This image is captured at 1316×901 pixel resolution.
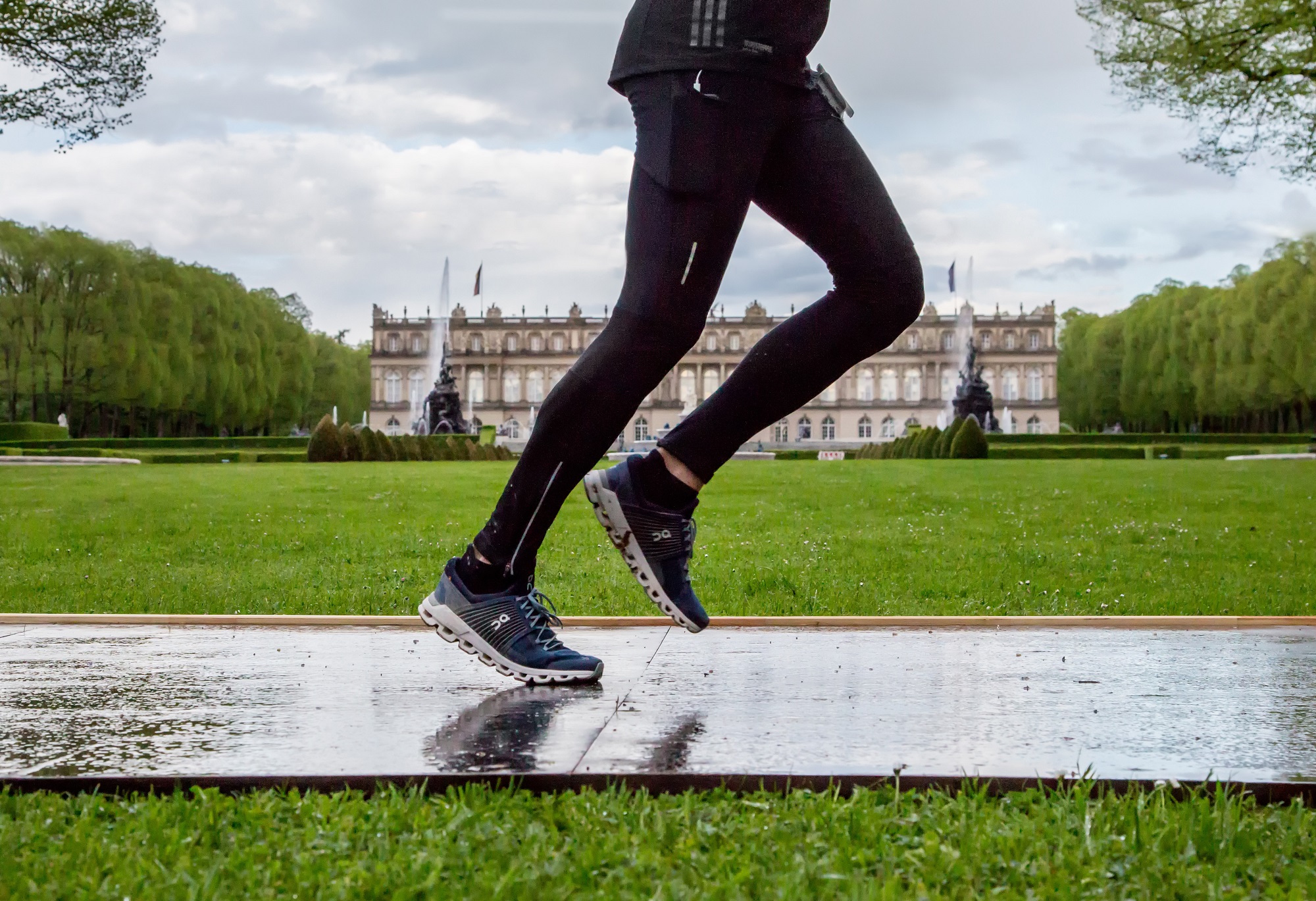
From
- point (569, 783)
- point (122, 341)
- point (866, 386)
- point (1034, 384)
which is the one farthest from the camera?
point (866, 386)

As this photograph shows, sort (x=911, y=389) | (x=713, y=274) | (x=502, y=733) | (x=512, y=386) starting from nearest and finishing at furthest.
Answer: (x=502, y=733) → (x=713, y=274) → (x=911, y=389) → (x=512, y=386)

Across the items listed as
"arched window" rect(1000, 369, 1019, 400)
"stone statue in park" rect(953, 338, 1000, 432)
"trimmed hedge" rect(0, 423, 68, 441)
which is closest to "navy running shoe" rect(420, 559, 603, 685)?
"trimmed hedge" rect(0, 423, 68, 441)

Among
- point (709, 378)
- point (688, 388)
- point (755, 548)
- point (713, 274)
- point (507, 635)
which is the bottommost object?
point (755, 548)

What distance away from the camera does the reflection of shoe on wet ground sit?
1.77 m

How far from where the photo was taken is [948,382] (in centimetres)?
9188

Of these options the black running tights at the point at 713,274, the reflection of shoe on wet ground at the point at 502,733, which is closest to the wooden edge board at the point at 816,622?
the black running tights at the point at 713,274

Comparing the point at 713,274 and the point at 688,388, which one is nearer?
the point at 713,274

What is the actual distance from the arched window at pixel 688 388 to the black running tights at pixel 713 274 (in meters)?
88.5

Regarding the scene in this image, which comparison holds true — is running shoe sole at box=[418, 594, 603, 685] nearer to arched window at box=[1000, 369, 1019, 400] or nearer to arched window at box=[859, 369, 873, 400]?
arched window at box=[859, 369, 873, 400]

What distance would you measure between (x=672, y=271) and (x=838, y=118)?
439 millimetres

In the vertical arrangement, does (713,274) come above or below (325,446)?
above

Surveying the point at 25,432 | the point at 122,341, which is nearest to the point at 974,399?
the point at 25,432

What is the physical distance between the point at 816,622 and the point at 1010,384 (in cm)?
9190

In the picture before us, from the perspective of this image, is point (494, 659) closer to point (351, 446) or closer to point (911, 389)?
point (351, 446)
